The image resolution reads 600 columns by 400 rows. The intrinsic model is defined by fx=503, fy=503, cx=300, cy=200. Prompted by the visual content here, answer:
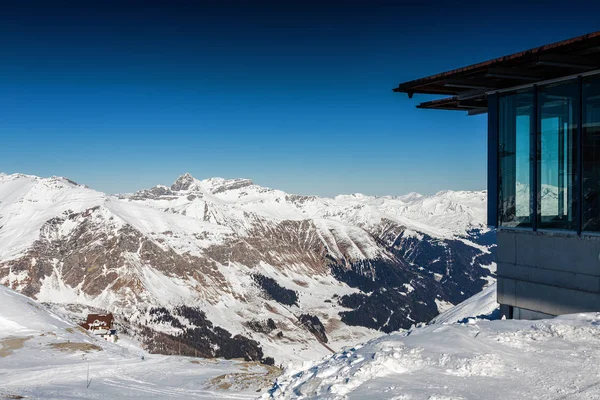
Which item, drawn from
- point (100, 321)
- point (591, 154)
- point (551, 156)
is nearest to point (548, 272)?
point (551, 156)

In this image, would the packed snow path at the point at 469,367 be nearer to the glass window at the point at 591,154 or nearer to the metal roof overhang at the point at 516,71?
the glass window at the point at 591,154

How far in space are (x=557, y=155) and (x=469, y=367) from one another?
807 centimetres

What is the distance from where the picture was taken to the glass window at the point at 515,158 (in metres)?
15.6

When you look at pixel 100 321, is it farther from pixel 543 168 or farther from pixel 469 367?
pixel 469 367

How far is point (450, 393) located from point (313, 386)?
2735 millimetres

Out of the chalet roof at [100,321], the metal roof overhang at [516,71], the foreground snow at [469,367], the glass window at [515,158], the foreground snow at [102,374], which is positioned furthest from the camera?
the chalet roof at [100,321]

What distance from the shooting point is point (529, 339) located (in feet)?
36.6

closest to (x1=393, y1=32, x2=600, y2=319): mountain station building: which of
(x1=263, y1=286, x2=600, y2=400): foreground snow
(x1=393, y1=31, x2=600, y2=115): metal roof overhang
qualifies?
(x1=393, y1=31, x2=600, y2=115): metal roof overhang

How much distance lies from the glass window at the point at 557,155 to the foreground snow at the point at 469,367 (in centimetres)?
340

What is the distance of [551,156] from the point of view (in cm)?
1487

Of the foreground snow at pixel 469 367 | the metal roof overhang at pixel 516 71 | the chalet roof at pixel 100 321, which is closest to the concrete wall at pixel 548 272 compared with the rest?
the foreground snow at pixel 469 367

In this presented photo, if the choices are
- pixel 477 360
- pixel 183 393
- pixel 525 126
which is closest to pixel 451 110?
pixel 525 126

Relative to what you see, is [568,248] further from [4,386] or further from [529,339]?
[4,386]

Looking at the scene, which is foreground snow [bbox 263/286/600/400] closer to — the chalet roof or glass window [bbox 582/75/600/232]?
glass window [bbox 582/75/600/232]
